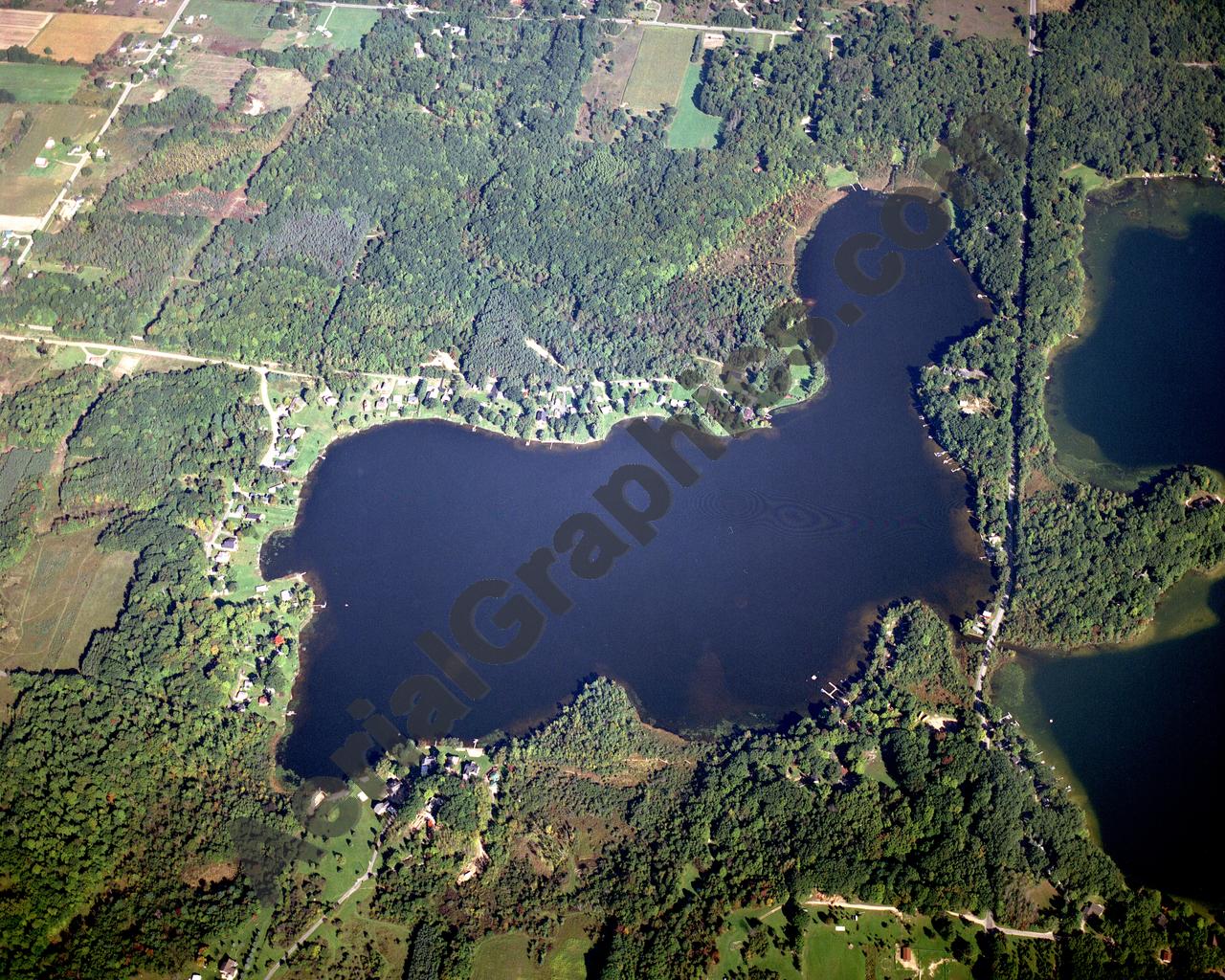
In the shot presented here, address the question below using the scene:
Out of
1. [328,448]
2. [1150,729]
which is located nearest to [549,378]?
[328,448]

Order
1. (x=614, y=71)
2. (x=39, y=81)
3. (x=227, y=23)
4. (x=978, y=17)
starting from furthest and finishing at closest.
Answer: (x=227, y=23) < (x=39, y=81) < (x=978, y=17) < (x=614, y=71)

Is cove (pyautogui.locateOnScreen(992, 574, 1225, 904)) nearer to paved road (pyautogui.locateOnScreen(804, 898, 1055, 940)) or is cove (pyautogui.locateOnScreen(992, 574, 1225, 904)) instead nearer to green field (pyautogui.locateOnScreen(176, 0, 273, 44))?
paved road (pyautogui.locateOnScreen(804, 898, 1055, 940))

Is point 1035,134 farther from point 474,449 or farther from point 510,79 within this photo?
point 474,449

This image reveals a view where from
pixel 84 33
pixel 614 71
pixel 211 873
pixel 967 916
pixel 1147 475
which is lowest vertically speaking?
pixel 967 916

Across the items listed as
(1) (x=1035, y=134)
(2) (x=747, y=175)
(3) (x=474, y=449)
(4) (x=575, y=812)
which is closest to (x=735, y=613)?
(4) (x=575, y=812)

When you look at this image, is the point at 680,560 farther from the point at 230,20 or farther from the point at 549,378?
the point at 230,20

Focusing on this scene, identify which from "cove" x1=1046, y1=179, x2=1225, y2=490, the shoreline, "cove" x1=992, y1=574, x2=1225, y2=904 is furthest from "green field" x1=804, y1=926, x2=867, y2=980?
"cove" x1=1046, y1=179, x2=1225, y2=490
